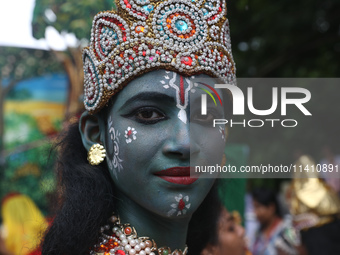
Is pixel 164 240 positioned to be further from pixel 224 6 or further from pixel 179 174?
pixel 224 6

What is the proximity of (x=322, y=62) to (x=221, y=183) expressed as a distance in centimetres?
624

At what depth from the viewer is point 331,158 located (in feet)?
22.6

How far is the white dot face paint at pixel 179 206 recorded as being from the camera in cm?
216

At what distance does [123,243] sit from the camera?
7.51 feet

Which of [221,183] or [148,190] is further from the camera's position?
[221,183]

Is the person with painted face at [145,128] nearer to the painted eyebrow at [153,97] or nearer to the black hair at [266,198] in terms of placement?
the painted eyebrow at [153,97]

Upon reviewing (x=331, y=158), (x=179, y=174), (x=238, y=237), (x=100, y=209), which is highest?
(x=331, y=158)

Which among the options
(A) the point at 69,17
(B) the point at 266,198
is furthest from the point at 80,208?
(B) the point at 266,198

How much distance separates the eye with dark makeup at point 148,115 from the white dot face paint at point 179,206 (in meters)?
0.36

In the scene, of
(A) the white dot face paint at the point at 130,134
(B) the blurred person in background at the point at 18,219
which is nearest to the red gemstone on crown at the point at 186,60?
(A) the white dot face paint at the point at 130,134

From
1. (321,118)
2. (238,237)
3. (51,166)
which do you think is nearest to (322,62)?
(321,118)

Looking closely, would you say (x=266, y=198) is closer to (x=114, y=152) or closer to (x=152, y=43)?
(x=114, y=152)

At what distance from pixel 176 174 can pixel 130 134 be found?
0.28 metres

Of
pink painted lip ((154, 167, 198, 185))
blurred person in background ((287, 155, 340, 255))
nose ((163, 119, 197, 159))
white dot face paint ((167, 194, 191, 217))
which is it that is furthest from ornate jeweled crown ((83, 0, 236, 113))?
blurred person in background ((287, 155, 340, 255))
